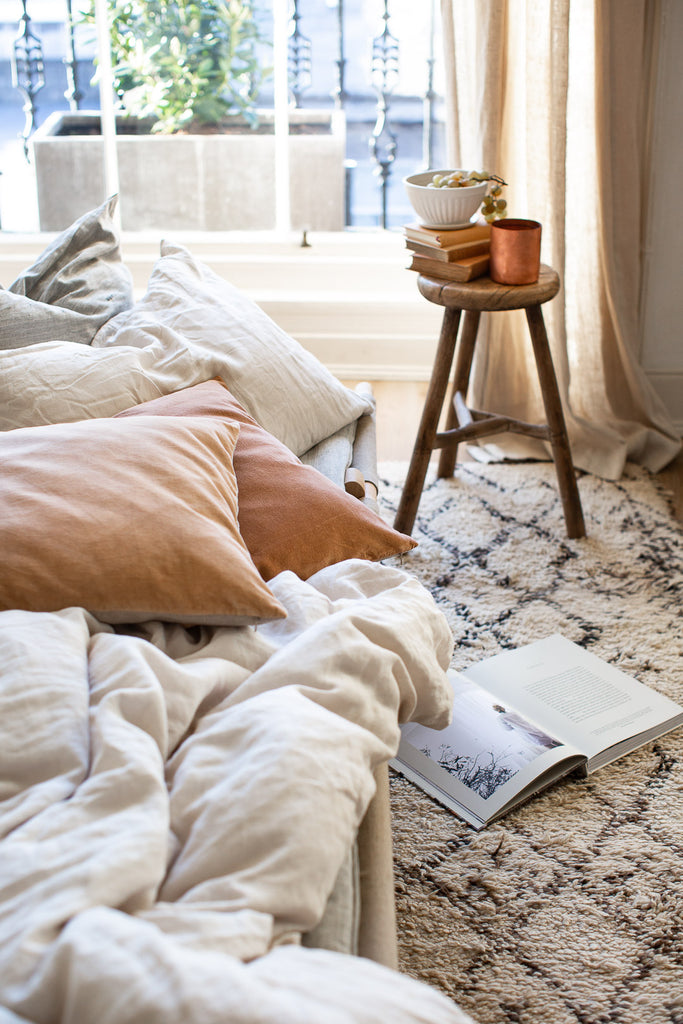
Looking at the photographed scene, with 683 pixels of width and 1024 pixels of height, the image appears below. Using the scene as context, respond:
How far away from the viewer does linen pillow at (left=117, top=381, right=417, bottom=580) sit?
1.31 meters

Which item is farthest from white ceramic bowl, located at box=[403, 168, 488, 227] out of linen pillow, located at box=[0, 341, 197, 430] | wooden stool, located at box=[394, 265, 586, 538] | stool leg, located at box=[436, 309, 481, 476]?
linen pillow, located at box=[0, 341, 197, 430]

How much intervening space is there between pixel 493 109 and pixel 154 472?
1.71 meters

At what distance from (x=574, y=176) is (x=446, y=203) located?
66cm

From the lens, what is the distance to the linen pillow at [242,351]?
1695 millimetres

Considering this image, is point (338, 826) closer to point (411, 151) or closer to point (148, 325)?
point (148, 325)

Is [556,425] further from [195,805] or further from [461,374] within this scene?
[195,805]

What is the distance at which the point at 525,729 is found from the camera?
1552 millimetres

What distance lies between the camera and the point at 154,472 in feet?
4.01

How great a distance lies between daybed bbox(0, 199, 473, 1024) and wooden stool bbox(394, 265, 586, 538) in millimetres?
577

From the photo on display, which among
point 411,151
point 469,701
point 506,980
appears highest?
point 411,151

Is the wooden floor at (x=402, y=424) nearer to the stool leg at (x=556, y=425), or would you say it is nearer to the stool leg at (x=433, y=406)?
the stool leg at (x=556, y=425)

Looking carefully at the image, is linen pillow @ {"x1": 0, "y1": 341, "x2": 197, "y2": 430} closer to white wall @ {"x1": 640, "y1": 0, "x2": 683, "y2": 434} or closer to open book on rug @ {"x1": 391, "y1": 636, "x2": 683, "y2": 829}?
open book on rug @ {"x1": 391, "y1": 636, "x2": 683, "y2": 829}

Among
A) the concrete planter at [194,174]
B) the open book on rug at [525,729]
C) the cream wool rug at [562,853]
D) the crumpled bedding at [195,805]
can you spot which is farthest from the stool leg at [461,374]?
the crumpled bedding at [195,805]

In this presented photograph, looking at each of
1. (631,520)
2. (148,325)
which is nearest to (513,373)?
(631,520)
